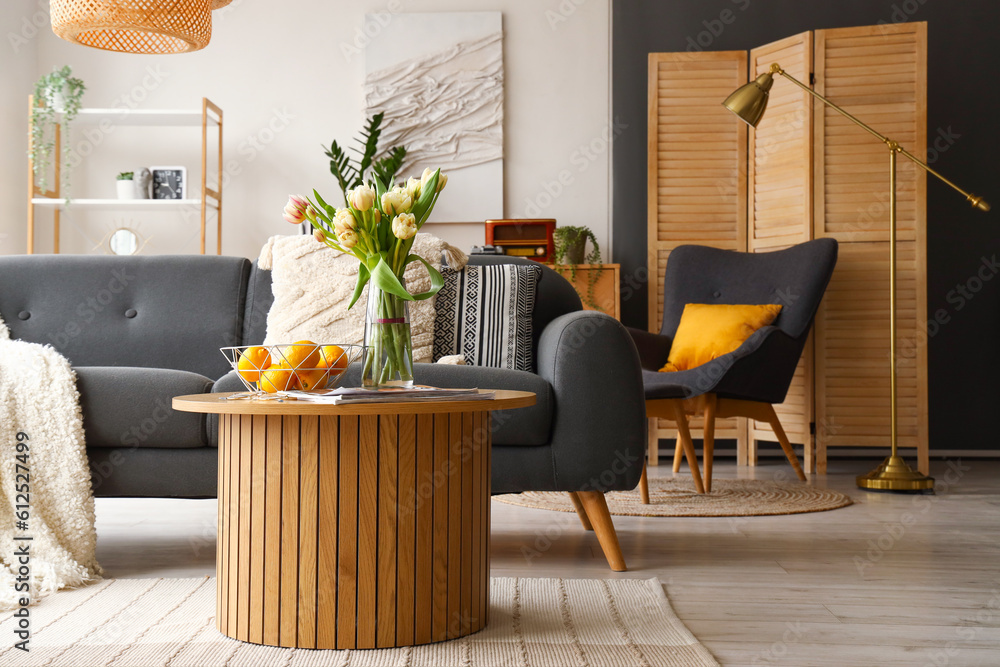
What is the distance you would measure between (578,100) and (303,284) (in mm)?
2587

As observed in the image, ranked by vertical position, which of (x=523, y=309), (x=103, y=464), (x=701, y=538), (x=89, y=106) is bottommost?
(x=701, y=538)

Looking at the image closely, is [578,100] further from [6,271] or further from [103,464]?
A: [103,464]

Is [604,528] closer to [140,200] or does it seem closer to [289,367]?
[289,367]

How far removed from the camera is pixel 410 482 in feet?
4.86

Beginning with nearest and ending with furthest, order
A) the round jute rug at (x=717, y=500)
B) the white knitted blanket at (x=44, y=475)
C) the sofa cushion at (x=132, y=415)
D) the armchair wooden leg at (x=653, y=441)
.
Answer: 1. the white knitted blanket at (x=44, y=475)
2. the sofa cushion at (x=132, y=415)
3. the round jute rug at (x=717, y=500)
4. the armchair wooden leg at (x=653, y=441)

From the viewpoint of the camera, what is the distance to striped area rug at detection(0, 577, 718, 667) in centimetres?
142

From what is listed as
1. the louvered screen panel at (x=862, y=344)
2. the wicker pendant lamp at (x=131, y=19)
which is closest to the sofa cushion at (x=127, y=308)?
the wicker pendant lamp at (x=131, y=19)

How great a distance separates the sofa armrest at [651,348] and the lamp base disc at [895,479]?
0.95 m

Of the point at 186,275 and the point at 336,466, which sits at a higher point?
the point at 186,275

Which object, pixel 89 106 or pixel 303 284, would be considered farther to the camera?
pixel 89 106

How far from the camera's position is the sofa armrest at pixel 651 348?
3742 mm

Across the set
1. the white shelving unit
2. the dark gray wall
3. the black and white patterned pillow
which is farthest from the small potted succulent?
the dark gray wall

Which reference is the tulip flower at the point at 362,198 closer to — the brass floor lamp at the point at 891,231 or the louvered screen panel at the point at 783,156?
the brass floor lamp at the point at 891,231

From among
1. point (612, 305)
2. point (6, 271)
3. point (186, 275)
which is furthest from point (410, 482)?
point (612, 305)
